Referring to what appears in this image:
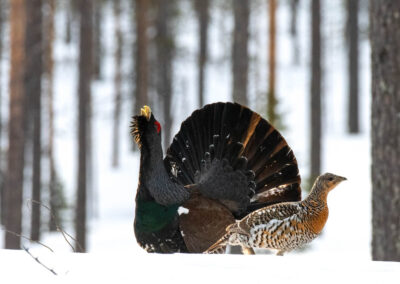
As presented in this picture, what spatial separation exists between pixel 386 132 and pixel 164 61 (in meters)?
23.5

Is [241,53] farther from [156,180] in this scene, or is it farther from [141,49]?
[156,180]

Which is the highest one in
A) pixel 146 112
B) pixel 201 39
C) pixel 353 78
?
pixel 201 39

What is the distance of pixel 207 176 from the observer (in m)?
5.67

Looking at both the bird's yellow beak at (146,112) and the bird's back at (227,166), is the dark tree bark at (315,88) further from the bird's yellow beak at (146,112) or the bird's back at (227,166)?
the bird's yellow beak at (146,112)

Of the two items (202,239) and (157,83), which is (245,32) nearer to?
(202,239)

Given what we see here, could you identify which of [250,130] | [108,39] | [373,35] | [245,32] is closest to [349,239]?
[245,32]

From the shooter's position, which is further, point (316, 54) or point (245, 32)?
point (316, 54)

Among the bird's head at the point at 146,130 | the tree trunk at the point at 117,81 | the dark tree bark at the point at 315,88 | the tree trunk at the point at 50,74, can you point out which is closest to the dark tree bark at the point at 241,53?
the dark tree bark at the point at 315,88

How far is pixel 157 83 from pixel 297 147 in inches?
280

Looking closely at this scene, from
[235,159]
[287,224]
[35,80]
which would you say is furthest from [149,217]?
[35,80]

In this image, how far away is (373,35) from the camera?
665cm

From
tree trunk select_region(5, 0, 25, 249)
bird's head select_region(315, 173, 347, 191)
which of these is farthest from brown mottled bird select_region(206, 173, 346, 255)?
tree trunk select_region(5, 0, 25, 249)

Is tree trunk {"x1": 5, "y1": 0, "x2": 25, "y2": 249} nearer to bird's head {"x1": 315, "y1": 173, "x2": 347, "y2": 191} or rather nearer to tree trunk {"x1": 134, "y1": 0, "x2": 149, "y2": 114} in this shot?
tree trunk {"x1": 134, "y1": 0, "x2": 149, "y2": 114}

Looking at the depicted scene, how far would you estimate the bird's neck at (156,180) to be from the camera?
4.93 metres
